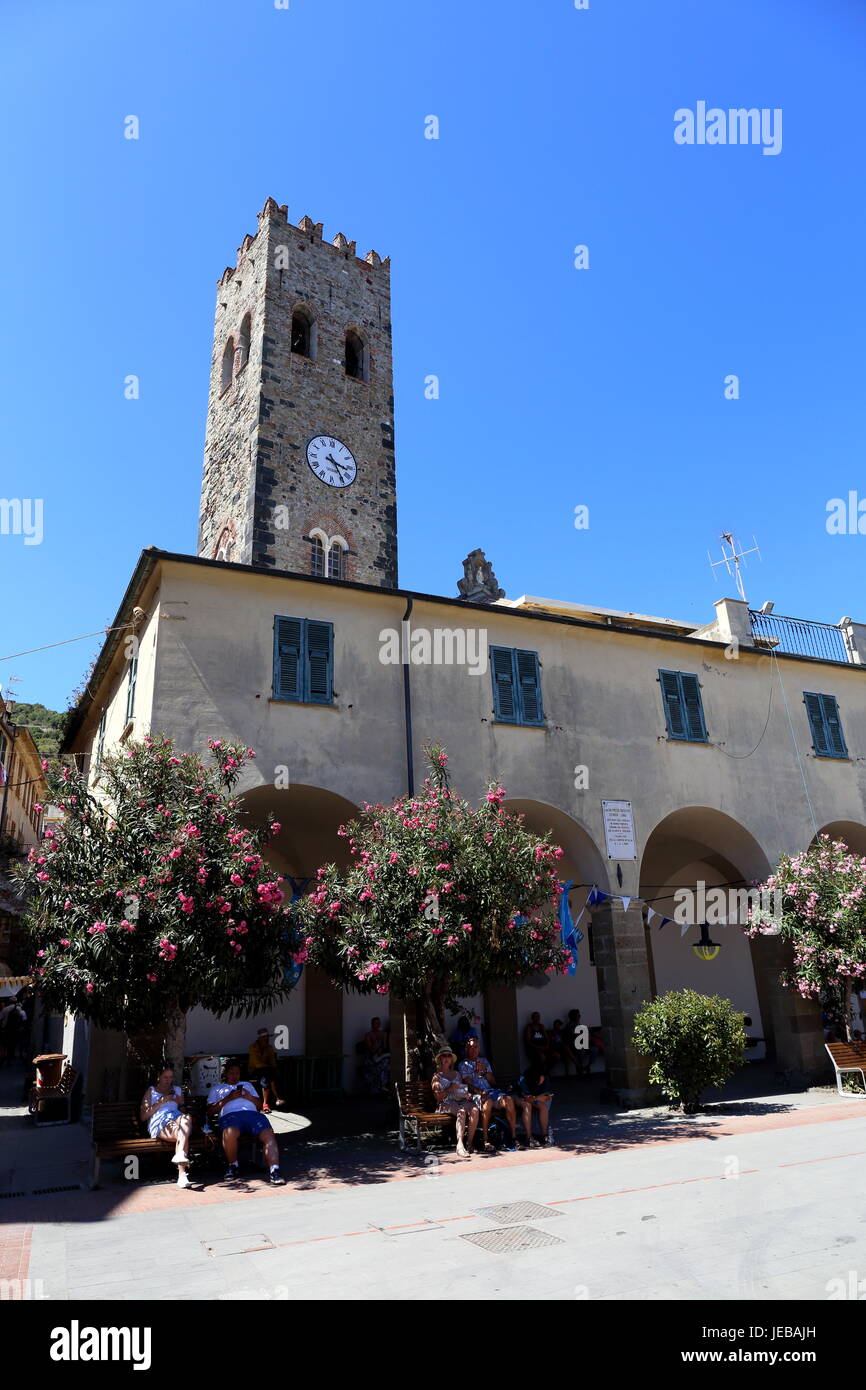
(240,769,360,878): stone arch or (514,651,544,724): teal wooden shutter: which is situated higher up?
(514,651,544,724): teal wooden shutter

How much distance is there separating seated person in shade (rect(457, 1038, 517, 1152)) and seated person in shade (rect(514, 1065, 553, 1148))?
150mm

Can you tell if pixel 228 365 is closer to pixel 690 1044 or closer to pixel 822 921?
pixel 822 921

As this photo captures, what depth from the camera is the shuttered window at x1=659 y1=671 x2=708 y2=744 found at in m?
16.2

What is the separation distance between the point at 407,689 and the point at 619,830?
14.3 feet

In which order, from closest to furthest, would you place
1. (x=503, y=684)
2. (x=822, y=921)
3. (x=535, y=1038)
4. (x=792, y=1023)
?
(x=822, y=921) < (x=503, y=684) < (x=792, y=1023) < (x=535, y=1038)

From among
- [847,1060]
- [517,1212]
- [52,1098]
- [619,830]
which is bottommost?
[517,1212]

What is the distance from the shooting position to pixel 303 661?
13.2 m

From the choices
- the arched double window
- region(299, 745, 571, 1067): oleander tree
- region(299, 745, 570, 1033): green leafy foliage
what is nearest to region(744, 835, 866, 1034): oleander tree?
region(299, 745, 571, 1067): oleander tree

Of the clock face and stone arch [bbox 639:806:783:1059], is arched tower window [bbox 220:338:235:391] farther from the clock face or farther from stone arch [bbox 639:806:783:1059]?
stone arch [bbox 639:806:783:1059]

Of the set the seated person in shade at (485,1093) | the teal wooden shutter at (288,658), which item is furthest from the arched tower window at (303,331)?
the seated person in shade at (485,1093)

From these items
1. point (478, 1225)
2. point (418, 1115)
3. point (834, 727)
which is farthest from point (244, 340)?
point (478, 1225)

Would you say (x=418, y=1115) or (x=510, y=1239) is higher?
(x=418, y=1115)

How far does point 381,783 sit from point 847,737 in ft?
35.3
